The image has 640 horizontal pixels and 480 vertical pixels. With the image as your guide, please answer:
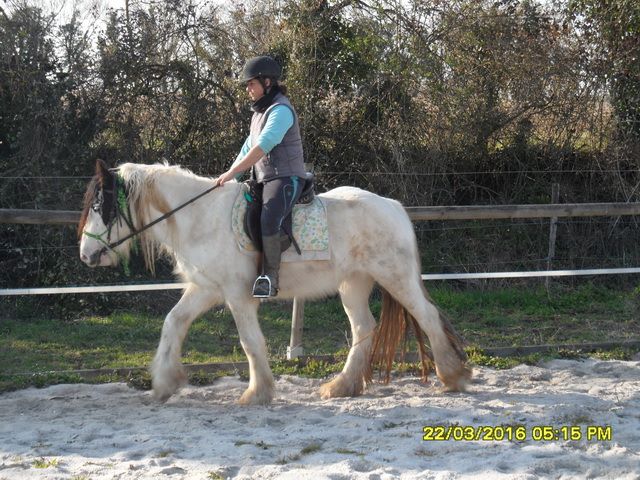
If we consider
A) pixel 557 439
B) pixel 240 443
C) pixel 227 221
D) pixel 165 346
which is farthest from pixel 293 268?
pixel 557 439

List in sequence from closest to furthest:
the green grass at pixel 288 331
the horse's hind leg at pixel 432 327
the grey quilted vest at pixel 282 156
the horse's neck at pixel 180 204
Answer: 1. the grey quilted vest at pixel 282 156
2. the horse's neck at pixel 180 204
3. the horse's hind leg at pixel 432 327
4. the green grass at pixel 288 331

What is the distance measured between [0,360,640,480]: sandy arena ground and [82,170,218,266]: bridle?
1232 millimetres

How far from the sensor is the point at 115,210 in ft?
18.7

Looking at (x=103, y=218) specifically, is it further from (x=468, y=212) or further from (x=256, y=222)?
(x=468, y=212)

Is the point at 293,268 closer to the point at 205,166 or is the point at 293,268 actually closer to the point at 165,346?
the point at 165,346

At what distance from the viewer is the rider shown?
5.55 metres

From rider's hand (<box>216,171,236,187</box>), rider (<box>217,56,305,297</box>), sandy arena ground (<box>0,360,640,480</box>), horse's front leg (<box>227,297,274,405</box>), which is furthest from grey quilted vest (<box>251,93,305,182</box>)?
sandy arena ground (<box>0,360,640,480</box>)

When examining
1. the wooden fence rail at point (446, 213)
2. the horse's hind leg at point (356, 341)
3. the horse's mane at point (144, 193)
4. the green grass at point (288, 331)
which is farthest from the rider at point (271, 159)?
the wooden fence rail at point (446, 213)

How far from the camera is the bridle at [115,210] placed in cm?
568

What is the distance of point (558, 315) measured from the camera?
925 cm

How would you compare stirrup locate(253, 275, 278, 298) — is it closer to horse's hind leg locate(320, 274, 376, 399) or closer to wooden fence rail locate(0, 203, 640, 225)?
horse's hind leg locate(320, 274, 376, 399)

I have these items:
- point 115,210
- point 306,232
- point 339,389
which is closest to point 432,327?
point 339,389

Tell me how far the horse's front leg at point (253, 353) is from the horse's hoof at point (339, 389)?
Answer: 0.47m

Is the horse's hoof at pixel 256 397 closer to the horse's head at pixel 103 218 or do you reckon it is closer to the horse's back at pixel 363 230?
the horse's back at pixel 363 230
